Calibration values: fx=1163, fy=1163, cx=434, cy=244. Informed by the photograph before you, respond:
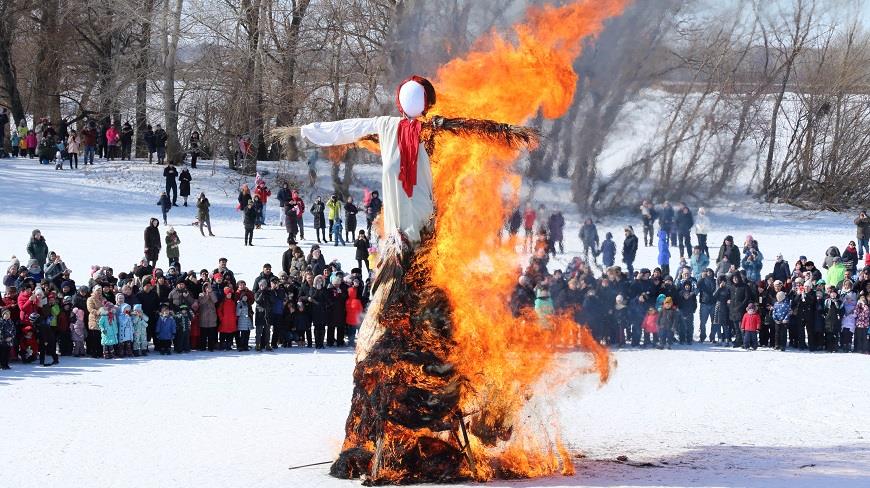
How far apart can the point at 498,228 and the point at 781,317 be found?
11.7 m

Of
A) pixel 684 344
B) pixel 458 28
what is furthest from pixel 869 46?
pixel 458 28

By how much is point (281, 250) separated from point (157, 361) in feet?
34.4

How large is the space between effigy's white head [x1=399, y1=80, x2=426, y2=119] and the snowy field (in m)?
1.59

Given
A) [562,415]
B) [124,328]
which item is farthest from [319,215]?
[562,415]

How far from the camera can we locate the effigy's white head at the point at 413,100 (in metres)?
10.5

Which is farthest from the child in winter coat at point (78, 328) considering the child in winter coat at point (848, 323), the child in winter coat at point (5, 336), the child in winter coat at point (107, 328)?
the child in winter coat at point (848, 323)

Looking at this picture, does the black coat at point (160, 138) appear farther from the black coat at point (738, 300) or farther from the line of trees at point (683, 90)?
the black coat at point (738, 300)

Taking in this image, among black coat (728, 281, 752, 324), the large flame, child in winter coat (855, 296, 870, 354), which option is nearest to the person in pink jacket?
black coat (728, 281, 752, 324)

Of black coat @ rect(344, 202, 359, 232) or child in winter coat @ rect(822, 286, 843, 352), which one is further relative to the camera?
black coat @ rect(344, 202, 359, 232)

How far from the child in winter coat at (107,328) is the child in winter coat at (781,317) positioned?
11.5 meters

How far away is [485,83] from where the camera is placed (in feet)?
36.1

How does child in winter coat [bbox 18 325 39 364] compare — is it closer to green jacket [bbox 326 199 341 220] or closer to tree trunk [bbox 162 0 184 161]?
green jacket [bbox 326 199 341 220]

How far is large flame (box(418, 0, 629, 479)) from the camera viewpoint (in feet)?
34.0

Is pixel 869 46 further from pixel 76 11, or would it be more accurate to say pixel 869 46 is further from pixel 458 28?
pixel 76 11
